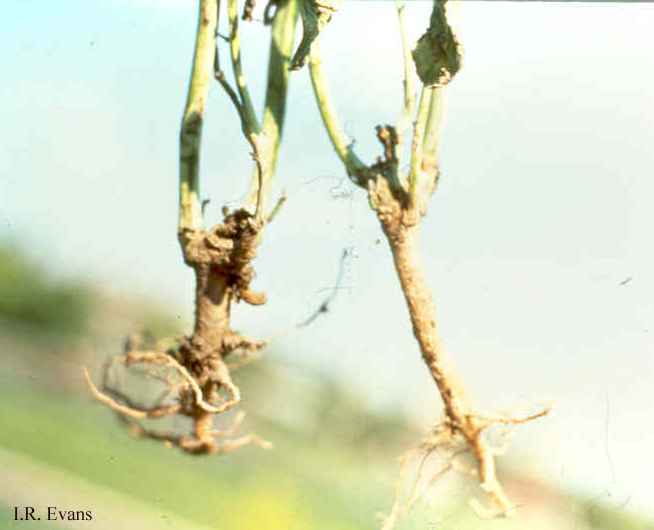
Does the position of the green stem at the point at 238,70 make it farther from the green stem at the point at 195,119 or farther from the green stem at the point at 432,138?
the green stem at the point at 432,138

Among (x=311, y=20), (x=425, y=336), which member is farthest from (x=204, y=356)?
(x=311, y=20)

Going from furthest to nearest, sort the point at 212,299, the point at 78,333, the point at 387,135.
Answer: the point at 78,333 < the point at 212,299 < the point at 387,135

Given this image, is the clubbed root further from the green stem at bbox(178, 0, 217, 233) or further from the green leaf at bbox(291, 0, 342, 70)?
the green leaf at bbox(291, 0, 342, 70)

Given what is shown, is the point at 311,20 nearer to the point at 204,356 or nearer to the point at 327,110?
the point at 327,110

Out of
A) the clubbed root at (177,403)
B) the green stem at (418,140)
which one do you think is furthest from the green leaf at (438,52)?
the clubbed root at (177,403)

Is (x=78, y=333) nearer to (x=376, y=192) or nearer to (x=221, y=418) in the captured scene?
(x=221, y=418)

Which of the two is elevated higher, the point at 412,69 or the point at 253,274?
the point at 412,69

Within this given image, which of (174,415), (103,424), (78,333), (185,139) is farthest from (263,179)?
(78,333)
